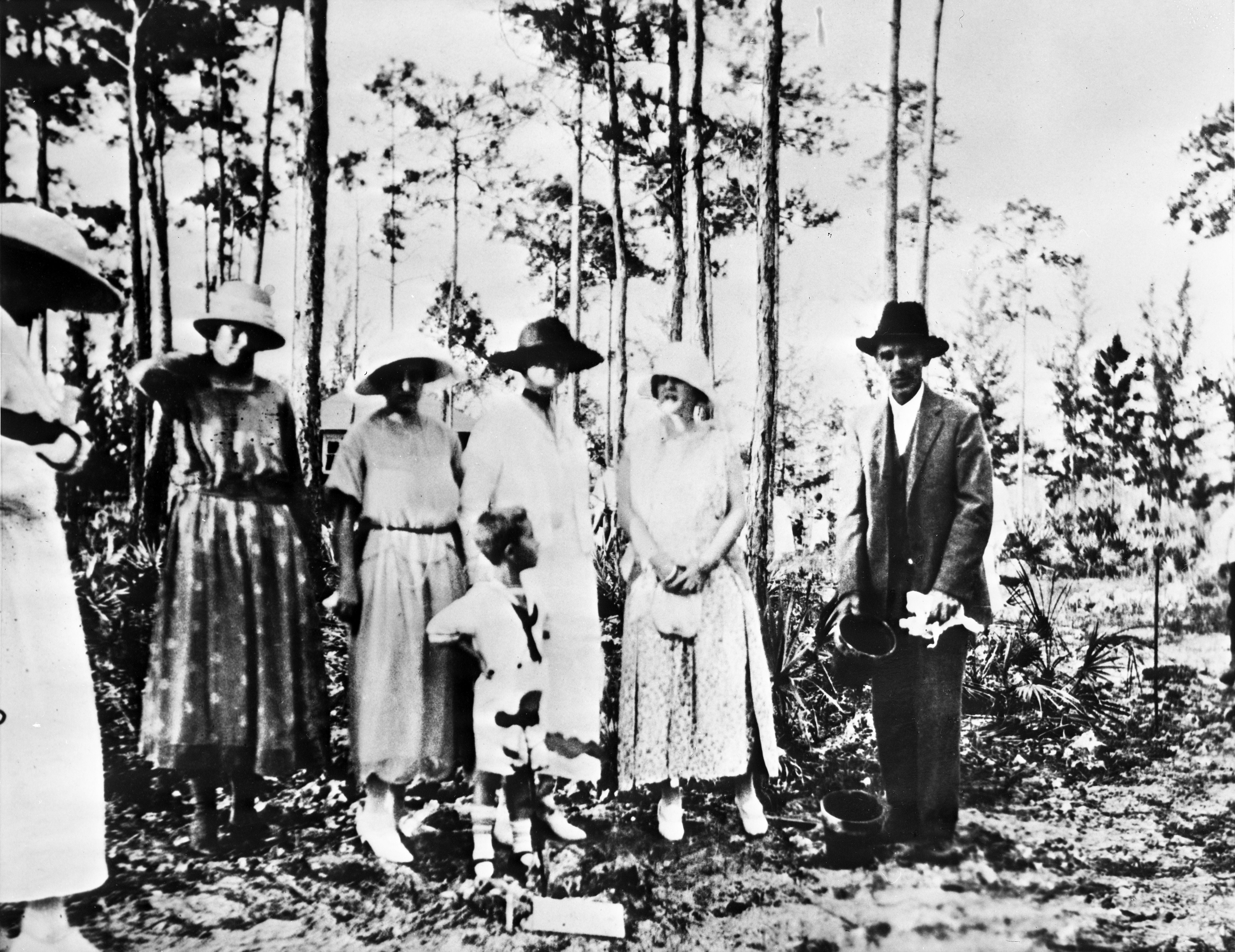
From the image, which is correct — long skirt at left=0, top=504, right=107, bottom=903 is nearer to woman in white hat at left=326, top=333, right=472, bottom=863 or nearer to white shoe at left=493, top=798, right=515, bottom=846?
woman in white hat at left=326, top=333, right=472, bottom=863

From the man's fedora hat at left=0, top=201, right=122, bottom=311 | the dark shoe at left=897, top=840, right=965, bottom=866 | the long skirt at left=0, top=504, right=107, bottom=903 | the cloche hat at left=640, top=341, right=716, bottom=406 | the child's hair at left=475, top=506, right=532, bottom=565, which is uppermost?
the man's fedora hat at left=0, top=201, right=122, bottom=311

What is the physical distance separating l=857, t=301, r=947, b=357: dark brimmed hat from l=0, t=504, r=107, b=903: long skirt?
3.35m

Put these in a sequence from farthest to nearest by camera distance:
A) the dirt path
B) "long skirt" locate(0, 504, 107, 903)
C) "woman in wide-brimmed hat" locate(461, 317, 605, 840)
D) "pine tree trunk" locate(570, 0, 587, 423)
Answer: "pine tree trunk" locate(570, 0, 587, 423)
"woman in wide-brimmed hat" locate(461, 317, 605, 840)
the dirt path
"long skirt" locate(0, 504, 107, 903)

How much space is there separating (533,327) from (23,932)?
298 cm

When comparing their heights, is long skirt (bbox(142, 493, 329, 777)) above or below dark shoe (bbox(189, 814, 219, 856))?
above

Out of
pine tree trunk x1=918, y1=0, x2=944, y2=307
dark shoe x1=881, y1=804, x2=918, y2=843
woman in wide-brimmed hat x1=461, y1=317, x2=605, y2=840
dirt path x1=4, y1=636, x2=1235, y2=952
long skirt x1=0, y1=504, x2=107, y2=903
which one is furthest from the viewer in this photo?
pine tree trunk x1=918, y1=0, x2=944, y2=307

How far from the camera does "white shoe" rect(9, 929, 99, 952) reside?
11.3ft

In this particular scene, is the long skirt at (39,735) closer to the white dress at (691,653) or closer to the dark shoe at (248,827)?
the dark shoe at (248,827)

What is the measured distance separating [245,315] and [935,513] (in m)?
2.88

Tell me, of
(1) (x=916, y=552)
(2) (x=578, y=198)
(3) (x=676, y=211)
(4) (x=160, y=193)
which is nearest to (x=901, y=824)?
(1) (x=916, y=552)

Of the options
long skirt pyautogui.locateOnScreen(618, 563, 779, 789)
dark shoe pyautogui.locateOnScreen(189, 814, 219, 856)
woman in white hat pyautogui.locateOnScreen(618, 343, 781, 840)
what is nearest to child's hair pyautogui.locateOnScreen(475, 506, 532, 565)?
woman in white hat pyautogui.locateOnScreen(618, 343, 781, 840)

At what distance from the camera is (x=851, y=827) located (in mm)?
3791

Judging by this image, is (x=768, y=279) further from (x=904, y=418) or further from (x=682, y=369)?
(x=904, y=418)

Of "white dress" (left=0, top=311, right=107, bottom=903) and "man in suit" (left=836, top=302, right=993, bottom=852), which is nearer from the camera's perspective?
"white dress" (left=0, top=311, right=107, bottom=903)
